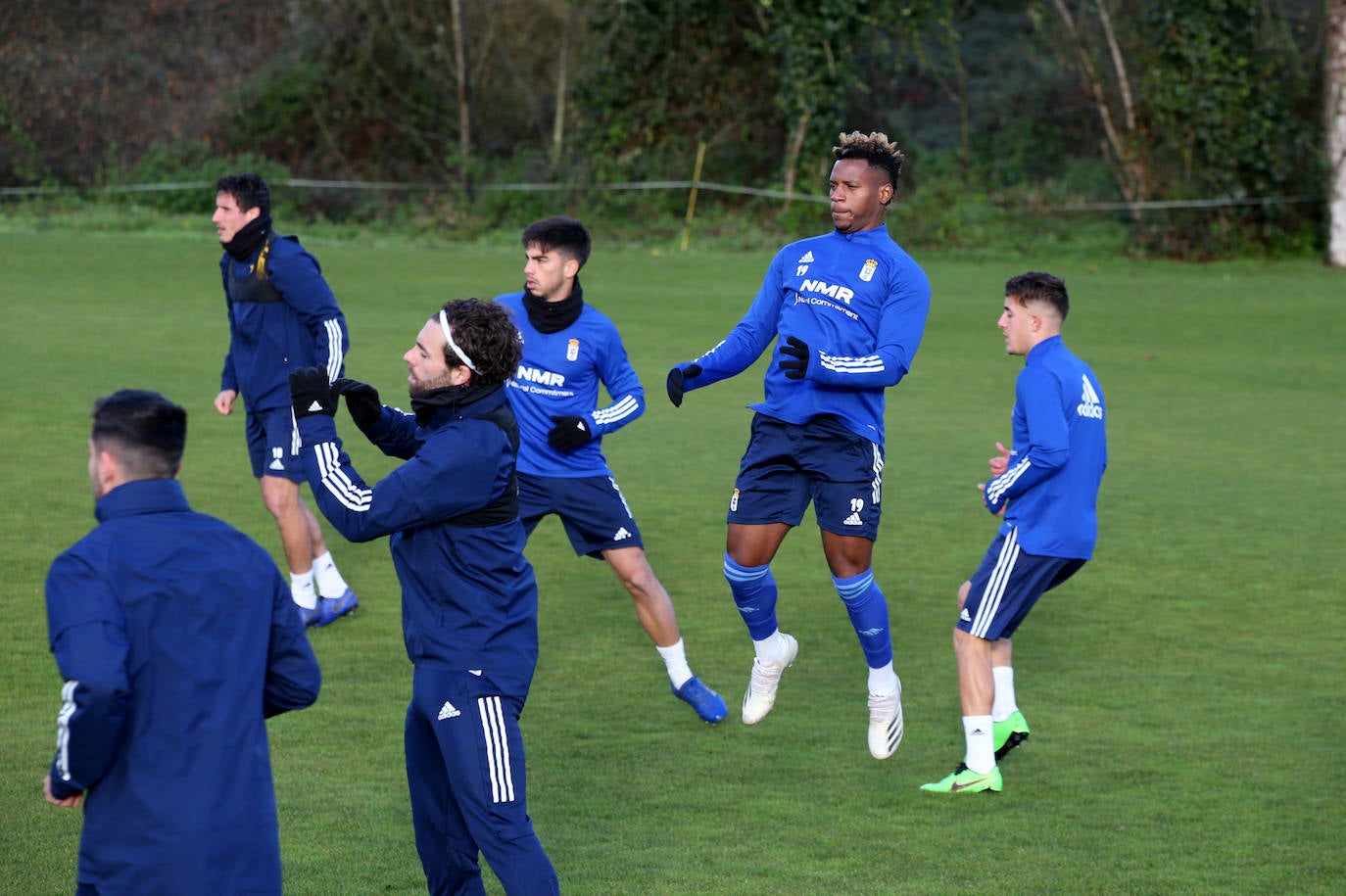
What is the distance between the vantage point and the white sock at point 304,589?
861 cm

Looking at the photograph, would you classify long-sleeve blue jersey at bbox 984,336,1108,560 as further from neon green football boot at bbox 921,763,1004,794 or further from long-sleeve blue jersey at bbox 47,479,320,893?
long-sleeve blue jersey at bbox 47,479,320,893

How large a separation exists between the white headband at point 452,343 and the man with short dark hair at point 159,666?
1.03m

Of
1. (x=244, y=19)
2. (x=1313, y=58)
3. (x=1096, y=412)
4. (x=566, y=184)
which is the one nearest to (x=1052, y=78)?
(x=1313, y=58)

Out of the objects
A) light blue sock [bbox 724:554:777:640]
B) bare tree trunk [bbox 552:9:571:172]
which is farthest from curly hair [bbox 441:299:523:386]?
bare tree trunk [bbox 552:9:571:172]

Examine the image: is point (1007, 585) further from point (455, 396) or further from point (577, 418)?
point (455, 396)

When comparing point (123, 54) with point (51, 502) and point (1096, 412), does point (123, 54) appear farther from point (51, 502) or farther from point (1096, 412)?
point (1096, 412)

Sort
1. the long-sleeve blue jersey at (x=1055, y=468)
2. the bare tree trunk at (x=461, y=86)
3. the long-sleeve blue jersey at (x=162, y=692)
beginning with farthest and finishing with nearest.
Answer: the bare tree trunk at (x=461, y=86) < the long-sleeve blue jersey at (x=1055, y=468) < the long-sleeve blue jersey at (x=162, y=692)

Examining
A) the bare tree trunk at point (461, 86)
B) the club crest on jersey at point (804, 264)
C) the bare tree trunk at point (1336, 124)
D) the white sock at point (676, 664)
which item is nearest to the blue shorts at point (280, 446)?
the white sock at point (676, 664)

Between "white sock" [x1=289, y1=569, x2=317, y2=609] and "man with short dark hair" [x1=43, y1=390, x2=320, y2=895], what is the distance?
5.03m

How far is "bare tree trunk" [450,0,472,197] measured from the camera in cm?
3356

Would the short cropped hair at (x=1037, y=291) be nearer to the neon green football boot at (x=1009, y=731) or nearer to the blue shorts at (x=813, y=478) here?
the blue shorts at (x=813, y=478)

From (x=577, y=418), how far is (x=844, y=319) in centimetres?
126

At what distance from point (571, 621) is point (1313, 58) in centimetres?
2479

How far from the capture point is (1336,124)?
2738 cm
